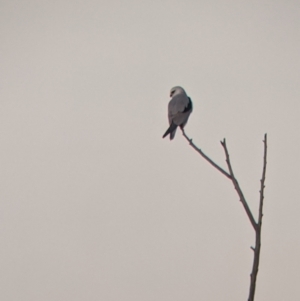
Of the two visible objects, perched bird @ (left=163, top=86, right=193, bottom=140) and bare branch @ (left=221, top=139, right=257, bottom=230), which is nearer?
bare branch @ (left=221, top=139, right=257, bottom=230)

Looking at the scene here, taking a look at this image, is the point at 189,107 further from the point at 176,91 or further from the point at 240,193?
the point at 240,193

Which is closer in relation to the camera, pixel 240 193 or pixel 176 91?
pixel 240 193

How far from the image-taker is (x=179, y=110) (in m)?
9.32

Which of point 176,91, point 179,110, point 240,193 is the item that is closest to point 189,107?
point 179,110

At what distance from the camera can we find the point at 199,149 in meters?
3.13

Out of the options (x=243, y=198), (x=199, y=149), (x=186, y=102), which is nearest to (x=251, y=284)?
(x=243, y=198)

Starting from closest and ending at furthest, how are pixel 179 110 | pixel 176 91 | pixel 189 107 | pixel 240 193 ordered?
pixel 240 193
pixel 179 110
pixel 189 107
pixel 176 91

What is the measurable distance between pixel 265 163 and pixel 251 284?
31.3 inches

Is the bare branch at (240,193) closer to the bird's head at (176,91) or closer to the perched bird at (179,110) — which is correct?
the perched bird at (179,110)

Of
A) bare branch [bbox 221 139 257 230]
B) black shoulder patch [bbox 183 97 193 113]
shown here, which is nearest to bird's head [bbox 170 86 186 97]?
black shoulder patch [bbox 183 97 193 113]

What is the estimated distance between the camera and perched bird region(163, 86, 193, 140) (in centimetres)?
915

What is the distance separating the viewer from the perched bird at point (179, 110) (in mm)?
9148

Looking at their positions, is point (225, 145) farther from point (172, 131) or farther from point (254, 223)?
point (172, 131)

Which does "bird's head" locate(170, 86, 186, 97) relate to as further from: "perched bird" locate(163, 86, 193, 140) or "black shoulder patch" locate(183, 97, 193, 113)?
"black shoulder patch" locate(183, 97, 193, 113)
